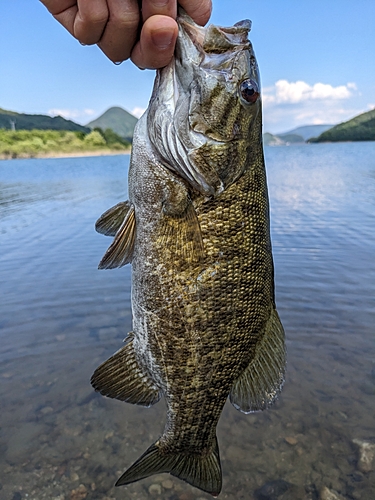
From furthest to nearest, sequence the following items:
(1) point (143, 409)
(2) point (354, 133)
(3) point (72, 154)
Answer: (2) point (354, 133) → (3) point (72, 154) → (1) point (143, 409)

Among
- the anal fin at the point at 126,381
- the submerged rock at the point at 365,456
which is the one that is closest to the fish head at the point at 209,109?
the anal fin at the point at 126,381

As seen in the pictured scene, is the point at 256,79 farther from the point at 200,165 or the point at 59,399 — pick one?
the point at 59,399

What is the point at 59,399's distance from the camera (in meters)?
5.92

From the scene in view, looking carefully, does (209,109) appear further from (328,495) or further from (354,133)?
(354,133)

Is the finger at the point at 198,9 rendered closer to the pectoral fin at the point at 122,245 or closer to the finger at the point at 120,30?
the finger at the point at 120,30

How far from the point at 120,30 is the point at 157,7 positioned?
8.1 inches

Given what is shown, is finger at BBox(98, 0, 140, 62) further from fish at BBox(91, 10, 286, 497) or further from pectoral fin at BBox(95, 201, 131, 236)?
pectoral fin at BBox(95, 201, 131, 236)

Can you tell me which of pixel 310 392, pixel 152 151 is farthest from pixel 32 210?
pixel 152 151

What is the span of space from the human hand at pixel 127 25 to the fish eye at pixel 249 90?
0.45 m

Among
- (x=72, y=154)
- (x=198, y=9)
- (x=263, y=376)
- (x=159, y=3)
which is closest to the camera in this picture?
(x=159, y=3)

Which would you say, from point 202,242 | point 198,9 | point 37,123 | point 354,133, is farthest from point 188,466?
point 37,123

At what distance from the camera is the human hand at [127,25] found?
1775 mm

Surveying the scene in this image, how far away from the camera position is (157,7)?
1.77 metres

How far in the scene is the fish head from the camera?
2.22m
